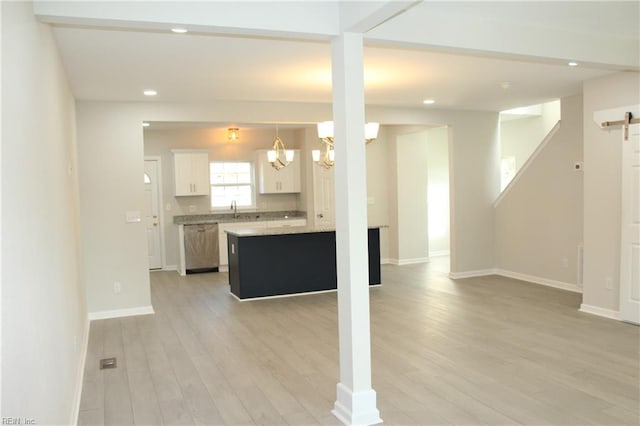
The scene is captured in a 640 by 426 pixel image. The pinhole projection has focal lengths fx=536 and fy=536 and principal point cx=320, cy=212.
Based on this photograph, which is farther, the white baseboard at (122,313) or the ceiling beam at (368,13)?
the white baseboard at (122,313)

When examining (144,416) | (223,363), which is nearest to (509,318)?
(223,363)

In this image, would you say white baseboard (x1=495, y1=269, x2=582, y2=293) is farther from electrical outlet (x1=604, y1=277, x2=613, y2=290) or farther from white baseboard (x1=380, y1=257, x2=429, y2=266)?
white baseboard (x1=380, y1=257, x2=429, y2=266)

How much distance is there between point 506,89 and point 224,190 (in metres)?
5.80

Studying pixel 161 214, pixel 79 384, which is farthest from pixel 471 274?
pixel 79 384

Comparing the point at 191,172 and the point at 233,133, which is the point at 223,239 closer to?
the point at 191,172

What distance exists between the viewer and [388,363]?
4324mm

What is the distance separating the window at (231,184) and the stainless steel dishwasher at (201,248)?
2.79ft

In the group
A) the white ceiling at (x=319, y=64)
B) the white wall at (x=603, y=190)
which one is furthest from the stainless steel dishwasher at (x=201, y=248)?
the white wall at (x=603, y=190)

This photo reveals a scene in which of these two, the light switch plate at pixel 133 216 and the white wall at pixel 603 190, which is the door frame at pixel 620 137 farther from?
the light switch plate at pixel 133 216

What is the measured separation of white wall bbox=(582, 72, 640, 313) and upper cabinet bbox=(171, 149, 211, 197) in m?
6.40

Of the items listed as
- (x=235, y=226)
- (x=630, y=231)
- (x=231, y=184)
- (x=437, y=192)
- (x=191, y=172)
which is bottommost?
(x=235, y=226)

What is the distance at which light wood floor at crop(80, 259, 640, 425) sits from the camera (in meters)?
3.43

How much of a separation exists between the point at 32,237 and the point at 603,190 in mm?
5514

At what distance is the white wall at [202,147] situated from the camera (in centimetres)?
975
